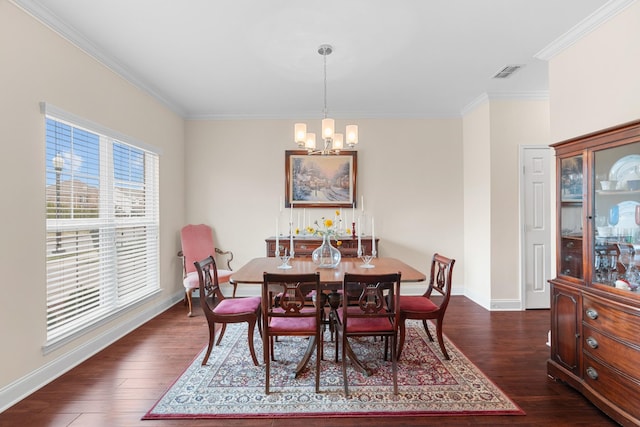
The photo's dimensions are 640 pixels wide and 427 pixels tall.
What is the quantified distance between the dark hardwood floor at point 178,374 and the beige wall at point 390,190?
1399 mm

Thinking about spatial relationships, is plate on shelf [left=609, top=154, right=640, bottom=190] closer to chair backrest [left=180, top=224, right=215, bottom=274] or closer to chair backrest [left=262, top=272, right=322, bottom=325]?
chair backrest [left=262, top=272, right=322, bottom=325]

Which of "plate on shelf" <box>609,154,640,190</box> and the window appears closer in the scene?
"plate on shelf" <box>609,154,640,190</box>

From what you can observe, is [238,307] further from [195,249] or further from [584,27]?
[584,27]

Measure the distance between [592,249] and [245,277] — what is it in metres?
2.47

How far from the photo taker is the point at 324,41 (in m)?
2.75

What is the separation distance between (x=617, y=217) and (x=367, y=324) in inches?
70.8

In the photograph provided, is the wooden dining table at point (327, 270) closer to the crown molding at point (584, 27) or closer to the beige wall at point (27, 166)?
the beige wall at point (27, 166)

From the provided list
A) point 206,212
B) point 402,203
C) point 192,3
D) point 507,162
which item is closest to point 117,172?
point 206,212

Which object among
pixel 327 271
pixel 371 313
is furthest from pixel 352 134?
pixel 371 313

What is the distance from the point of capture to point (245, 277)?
8.01 ft

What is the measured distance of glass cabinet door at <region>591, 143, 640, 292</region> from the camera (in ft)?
6.22

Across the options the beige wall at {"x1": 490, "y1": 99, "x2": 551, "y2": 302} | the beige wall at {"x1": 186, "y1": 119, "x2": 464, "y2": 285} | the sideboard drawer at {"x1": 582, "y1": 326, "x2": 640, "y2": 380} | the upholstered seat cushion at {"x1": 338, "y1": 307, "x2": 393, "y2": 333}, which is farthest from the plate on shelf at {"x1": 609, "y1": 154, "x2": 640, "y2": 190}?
the beige wall at {"x1": 186, "y1": 119, "x2": 464, "y2": 285}

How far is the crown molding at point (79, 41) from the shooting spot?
2232 millimetres

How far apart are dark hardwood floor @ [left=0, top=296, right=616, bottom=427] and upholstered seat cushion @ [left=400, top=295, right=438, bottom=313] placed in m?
0.62
